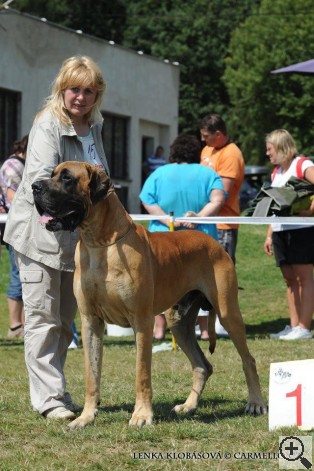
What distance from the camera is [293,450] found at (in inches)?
193

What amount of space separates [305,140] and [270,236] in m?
33.1

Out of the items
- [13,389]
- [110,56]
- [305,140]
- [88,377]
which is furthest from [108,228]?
[305,140]

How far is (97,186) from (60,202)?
28cm

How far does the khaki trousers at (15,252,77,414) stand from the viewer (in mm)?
6117

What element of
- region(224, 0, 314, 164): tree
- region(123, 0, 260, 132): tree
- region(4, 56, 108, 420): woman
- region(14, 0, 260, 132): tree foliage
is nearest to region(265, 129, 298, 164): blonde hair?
region(4, 56, 108, 420): woman

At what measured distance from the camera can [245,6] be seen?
161 feet

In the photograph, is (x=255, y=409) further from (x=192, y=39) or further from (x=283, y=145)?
(x=192, y=39)

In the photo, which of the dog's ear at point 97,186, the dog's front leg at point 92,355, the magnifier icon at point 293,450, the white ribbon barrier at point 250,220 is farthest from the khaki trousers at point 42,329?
the white ribbon barrier at point 250,220

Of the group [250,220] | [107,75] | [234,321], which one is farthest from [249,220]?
[107,75]

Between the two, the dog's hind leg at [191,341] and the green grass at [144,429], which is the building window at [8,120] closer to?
the green grass at [144,429]

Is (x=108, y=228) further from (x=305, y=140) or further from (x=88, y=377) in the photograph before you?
(x=305, y=140)

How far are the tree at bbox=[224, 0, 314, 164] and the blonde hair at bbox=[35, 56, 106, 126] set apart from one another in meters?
37.6

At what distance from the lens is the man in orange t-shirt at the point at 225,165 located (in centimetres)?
1031

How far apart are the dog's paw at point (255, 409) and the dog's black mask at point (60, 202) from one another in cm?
180
